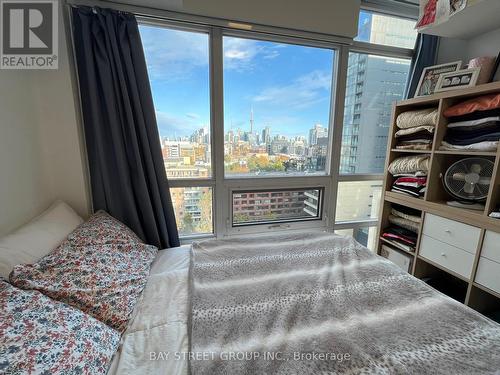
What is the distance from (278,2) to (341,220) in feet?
6.67

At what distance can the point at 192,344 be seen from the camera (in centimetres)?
82

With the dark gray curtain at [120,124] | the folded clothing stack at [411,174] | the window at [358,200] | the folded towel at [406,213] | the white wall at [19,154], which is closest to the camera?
the white wall at [19,154]

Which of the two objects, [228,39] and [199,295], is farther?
[228,39]

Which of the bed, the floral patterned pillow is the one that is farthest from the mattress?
the floral patterned pillow

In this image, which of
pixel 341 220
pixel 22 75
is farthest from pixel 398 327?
pixel 22 75

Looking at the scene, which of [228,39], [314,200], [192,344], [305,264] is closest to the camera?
[192,344]

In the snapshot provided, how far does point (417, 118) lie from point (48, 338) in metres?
2.43

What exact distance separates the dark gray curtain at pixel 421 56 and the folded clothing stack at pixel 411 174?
0.72 metres

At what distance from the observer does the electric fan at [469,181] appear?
153 centimetres

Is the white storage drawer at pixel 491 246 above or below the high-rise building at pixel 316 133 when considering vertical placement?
below

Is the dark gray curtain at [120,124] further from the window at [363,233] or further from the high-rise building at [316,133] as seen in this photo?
the window at [363,233]

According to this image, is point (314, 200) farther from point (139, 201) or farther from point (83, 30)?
point (83, 30)

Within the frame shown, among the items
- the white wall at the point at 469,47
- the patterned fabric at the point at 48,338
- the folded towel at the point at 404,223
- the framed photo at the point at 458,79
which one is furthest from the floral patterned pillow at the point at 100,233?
the white wall at the point at 469,47

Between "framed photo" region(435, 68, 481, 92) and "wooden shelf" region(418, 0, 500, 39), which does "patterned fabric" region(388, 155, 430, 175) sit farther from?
"wooden shelf" region(418, 0, 500, 39)
